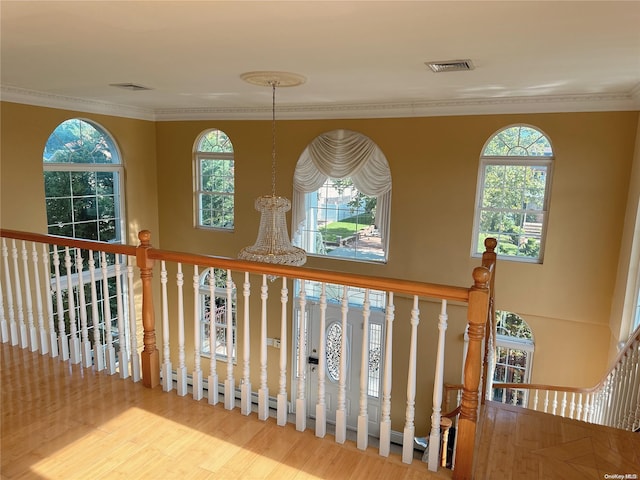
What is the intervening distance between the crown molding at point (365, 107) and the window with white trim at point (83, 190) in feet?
1.27

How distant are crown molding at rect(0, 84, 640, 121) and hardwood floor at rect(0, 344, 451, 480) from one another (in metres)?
3.99

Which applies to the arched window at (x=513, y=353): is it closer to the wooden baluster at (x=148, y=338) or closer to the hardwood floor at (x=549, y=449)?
the hardwood floor at (x=549, y=449)

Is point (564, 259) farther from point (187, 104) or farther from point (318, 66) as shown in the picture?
point (187, 104)

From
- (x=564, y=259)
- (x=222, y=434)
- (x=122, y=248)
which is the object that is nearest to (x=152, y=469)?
(x=222, y=434)

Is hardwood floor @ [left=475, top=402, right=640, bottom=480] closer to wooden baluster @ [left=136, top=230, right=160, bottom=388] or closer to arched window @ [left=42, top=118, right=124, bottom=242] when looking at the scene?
wooden baluster @ [left=136, top=230, right=160, bottom=388]

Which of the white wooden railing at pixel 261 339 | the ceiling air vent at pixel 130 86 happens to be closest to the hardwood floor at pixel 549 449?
the white wooden railing at pixel 261 339

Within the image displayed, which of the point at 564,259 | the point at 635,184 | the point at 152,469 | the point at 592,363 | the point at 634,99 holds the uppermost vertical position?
the point at 634,99

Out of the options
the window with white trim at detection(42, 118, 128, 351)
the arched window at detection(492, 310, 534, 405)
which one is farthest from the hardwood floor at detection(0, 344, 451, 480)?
the arched window at detection(492, 310, 534, 405)

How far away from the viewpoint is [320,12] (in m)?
2.34

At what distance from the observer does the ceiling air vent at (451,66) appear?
338 cm

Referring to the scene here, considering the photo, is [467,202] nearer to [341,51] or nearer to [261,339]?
[341,51]

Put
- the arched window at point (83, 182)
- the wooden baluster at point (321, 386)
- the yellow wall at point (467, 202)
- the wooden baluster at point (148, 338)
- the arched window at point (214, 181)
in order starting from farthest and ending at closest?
1. the arched window at point (214, 181)
2. the arched window at point (83, 182)
3. the yellow wall at point (467, 202)
4. the wooden baluster at point (148, 338)
5. the wooden baluster at point (321, 386)

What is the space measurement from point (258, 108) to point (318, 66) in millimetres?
2813

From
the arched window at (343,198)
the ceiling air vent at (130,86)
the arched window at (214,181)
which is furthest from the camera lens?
the arched window at (214,181)
